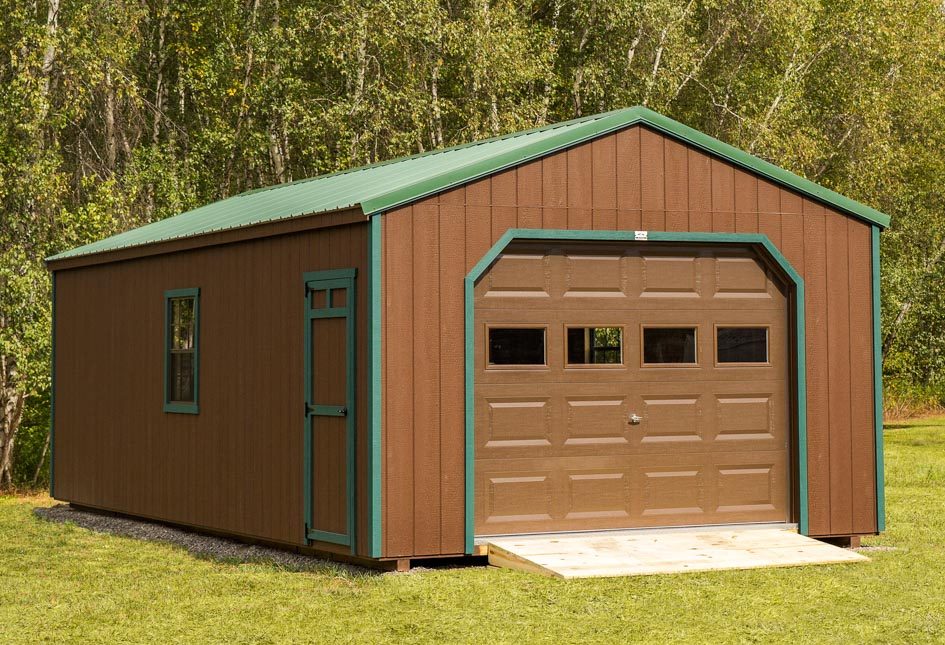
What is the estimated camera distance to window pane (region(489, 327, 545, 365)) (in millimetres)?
10742

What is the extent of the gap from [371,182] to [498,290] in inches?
70.5

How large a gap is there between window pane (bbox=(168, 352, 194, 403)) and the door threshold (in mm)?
3750

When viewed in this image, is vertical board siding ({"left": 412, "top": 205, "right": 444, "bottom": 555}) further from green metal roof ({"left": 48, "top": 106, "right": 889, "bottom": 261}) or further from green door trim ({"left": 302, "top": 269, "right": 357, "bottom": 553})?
green door trim ({"left": 302, "top": 269, "right": 357, "bottom": 553})

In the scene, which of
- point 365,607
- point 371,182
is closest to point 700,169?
point 371,182

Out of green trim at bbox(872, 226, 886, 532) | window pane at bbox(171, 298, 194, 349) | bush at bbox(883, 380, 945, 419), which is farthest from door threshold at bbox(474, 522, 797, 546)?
bush at bbox(883, 380, 945, 419)

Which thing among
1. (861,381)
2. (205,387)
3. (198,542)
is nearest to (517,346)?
(861,381)

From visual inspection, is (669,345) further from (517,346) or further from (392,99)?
(392,99)

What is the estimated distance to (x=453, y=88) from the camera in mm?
25859

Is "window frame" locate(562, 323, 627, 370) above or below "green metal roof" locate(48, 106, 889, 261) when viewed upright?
below

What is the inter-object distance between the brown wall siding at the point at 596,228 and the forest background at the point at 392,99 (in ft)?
33.4

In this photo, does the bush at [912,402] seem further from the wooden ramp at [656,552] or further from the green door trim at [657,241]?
the wooden ramp at [656,552]

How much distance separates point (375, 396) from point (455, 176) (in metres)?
1.68

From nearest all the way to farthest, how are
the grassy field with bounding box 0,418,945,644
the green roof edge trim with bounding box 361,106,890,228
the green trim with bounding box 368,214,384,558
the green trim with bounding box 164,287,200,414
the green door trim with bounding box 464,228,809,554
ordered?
the grassy field with bounding box 0,418,945,644, the green trim with bounding box 368,214,384,558, the green roof edge trim with bounding box 361,106,890,228, the green door trim with bounding box 464,228,809,554, the green trim with bounding box 164,287,200,414

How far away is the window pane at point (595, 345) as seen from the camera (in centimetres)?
1101
